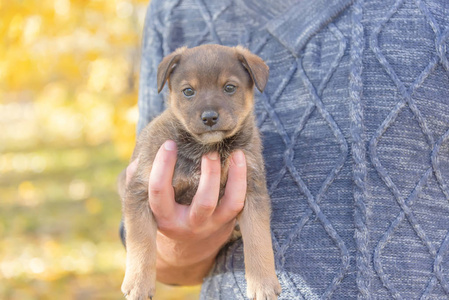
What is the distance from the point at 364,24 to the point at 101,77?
3854mm

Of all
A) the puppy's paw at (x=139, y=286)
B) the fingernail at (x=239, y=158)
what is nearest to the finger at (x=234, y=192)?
the fingernail at (x=239, y=158)

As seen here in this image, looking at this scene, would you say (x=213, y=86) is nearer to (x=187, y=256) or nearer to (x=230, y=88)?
(x=230, y=88)

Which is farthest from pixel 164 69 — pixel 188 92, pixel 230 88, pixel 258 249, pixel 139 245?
pixel 258 249

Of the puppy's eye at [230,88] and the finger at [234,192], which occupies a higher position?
the puppy's eye at [230,88]

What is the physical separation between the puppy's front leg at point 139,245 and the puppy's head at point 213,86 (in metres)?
0.46

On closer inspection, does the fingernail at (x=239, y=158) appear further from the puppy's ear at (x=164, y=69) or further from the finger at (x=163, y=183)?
the puppy's ear at (x=164, y=69)

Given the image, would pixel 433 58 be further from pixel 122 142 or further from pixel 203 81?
pixel 122 142

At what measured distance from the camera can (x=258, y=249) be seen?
8.40ft

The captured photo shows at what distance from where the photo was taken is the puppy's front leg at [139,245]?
2.55 m

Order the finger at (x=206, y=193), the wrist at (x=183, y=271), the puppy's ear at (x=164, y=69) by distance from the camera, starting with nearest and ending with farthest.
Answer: the finger at (x=206, y=193) → the puppy's ear at (x=164, y=69) → the wrist at (x=183, y=271)

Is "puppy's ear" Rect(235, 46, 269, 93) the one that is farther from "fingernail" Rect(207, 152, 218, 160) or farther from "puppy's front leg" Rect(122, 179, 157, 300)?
"puppy's front leg" Rect(122, 179, 157, 300)

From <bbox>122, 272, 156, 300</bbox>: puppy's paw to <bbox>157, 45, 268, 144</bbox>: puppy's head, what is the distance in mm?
766

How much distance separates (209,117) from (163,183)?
1.33ft

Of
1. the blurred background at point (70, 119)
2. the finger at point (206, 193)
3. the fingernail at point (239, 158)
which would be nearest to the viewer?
the finger at point (206, 193)
